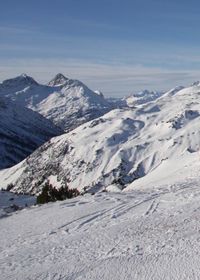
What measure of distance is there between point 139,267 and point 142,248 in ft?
6.01

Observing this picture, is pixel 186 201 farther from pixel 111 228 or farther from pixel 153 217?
pixel 111 228

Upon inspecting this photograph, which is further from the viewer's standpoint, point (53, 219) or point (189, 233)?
point (53, 219)

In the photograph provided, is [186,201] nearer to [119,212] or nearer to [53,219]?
[119,212]

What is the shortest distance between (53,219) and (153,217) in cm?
549

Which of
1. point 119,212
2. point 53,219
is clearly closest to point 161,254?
point 119,212

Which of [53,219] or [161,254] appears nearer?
[161,254]

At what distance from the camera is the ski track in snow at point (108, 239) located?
1563 centimetres

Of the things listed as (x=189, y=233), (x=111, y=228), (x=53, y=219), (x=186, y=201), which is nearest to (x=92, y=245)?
(x=111, y=228)

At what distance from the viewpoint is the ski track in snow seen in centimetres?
1563

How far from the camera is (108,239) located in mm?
19000

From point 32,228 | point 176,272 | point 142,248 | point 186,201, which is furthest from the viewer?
point 186,201

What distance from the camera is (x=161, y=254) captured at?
53.9 ft

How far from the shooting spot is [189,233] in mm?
18500

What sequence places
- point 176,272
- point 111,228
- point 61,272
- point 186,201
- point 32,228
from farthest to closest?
point 186,201, point 32,228, point 111,228, point 61,272, point 176,272
